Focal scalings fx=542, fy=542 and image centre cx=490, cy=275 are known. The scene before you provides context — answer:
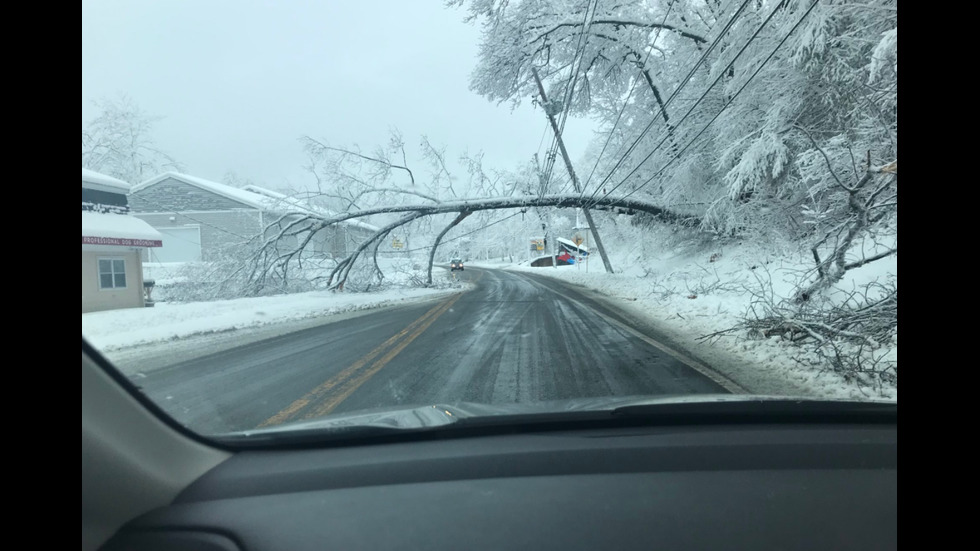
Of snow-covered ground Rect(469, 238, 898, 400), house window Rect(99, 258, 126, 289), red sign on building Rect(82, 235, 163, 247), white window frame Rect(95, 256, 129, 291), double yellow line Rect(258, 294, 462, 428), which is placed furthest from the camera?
house window Rect(99, 258, 126, 289)

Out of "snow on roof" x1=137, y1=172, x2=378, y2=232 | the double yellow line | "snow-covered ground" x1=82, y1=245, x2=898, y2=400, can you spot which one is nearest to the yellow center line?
the double yellow line

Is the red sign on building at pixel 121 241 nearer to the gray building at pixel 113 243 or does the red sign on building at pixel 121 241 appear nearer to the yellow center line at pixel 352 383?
the gray building at pixel 113 243

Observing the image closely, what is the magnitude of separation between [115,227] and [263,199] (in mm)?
8048

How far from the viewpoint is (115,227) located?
13.1 metres

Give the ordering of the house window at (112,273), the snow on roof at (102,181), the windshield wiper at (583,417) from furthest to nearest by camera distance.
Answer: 1. the house window at (112,273)
2. the snow on roof at (102,181)
3. the windshield wiper at (583,417)

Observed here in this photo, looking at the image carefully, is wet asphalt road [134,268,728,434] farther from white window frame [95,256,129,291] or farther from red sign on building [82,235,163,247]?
white window frame [95,256,129,291]

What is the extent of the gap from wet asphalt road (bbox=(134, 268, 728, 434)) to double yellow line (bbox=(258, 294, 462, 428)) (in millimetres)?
11

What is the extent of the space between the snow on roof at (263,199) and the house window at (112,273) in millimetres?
4826

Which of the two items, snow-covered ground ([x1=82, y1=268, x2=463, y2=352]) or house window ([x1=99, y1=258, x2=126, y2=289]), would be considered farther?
house window ([x1=99, y1=258, x2=126, y2=289])

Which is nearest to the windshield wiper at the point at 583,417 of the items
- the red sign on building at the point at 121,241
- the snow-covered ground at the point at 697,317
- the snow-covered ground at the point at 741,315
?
the snow-covered ground at the point at 697,317

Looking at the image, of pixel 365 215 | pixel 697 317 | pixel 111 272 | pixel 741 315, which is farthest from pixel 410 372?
pixel 365 215

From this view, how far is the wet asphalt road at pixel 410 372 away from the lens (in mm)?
4898

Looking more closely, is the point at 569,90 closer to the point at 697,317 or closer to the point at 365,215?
the point at 365,215

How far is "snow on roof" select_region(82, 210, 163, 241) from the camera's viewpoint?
12164mm
